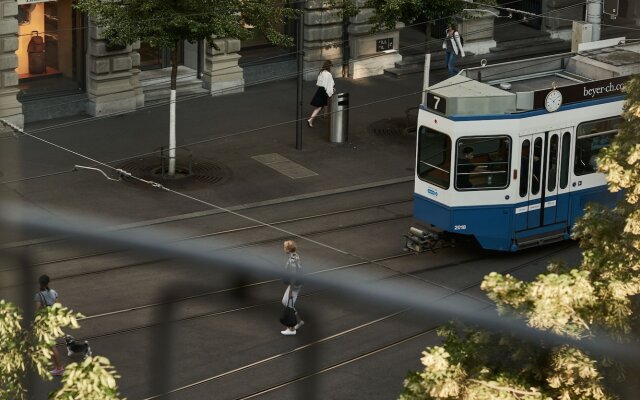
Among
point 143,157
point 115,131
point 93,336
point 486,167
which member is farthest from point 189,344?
point 115,131

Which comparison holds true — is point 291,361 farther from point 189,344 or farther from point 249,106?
point 249,106

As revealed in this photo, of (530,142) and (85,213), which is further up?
(530,142)

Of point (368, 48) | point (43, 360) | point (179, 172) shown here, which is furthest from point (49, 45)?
point (43, 360)

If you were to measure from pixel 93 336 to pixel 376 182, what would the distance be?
10137 mm

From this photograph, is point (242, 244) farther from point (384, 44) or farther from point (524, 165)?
point (384, 44)

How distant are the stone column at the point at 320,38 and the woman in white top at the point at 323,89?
165 inches

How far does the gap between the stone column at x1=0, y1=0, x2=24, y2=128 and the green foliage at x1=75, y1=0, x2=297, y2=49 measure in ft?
10.2

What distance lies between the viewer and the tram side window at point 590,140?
25.4m

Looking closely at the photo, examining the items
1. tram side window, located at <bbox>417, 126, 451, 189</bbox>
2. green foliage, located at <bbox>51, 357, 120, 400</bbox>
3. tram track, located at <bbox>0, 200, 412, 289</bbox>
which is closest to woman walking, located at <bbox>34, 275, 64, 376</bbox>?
tram track, located at <bbox>0, 200, 412, 289</bbox>

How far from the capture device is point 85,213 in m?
27.1

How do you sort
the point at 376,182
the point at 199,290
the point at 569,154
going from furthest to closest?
the point at 376,182 < the point at 569,154 < the point at 199,290

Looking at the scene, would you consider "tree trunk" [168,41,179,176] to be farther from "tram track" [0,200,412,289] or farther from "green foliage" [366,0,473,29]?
"green foliage" [366,0,473,29]

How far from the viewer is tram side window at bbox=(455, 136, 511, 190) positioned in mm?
24203

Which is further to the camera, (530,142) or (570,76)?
(570,76)
